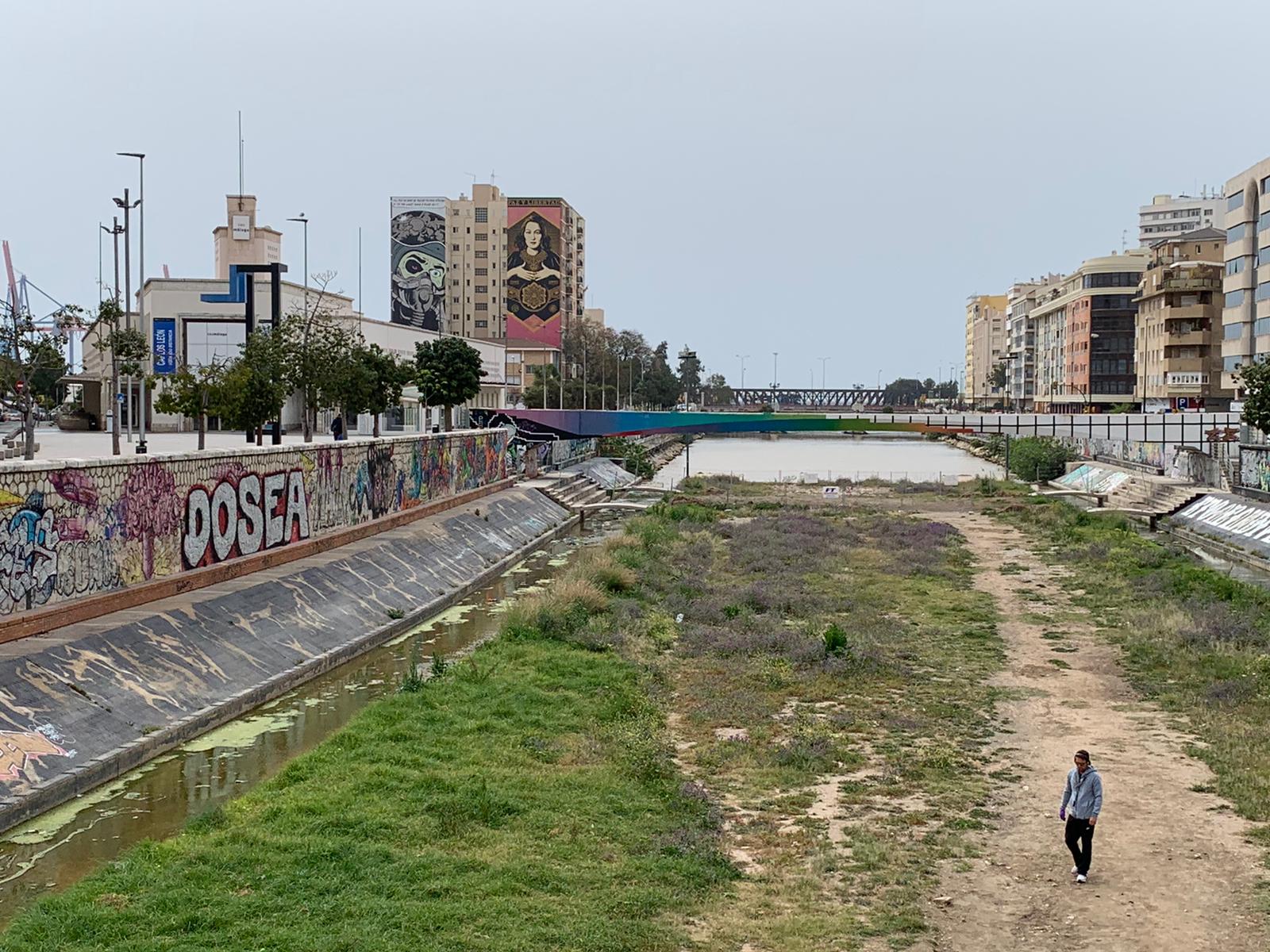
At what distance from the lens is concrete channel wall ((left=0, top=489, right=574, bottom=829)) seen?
842 inches

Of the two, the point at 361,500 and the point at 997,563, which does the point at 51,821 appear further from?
the point at 997,563

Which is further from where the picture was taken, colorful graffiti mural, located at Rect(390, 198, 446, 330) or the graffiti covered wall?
colorful graffiti mural, located at Rect(390, 198, 446, 330)

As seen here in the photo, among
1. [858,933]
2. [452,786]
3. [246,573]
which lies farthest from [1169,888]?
[246,573]

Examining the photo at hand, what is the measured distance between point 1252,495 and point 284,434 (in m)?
50.7

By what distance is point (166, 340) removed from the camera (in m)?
80.9

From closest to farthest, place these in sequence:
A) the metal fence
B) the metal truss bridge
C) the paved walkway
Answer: the paved walkway, the metal truss bridge, the metal fence

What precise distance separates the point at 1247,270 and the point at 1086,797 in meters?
93.8

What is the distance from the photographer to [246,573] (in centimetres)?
3553

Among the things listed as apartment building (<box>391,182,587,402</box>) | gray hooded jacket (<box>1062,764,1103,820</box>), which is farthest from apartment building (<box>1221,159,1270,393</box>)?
apartment building (<box>391,182,587,402</box>)

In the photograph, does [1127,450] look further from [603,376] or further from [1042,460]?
[603,376]

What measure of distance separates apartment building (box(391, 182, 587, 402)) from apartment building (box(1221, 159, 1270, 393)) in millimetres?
91869

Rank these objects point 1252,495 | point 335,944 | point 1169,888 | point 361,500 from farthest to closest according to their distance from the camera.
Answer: point 1252,495 < point 361,500 < point 1169,888 < point 335,944

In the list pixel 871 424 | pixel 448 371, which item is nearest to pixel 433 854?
pixel 448 371

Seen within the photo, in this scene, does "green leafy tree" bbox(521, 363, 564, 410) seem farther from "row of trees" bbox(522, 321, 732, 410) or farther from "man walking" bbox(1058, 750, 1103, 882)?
"man walking" bbox(1058, 750, 1103, 882)
